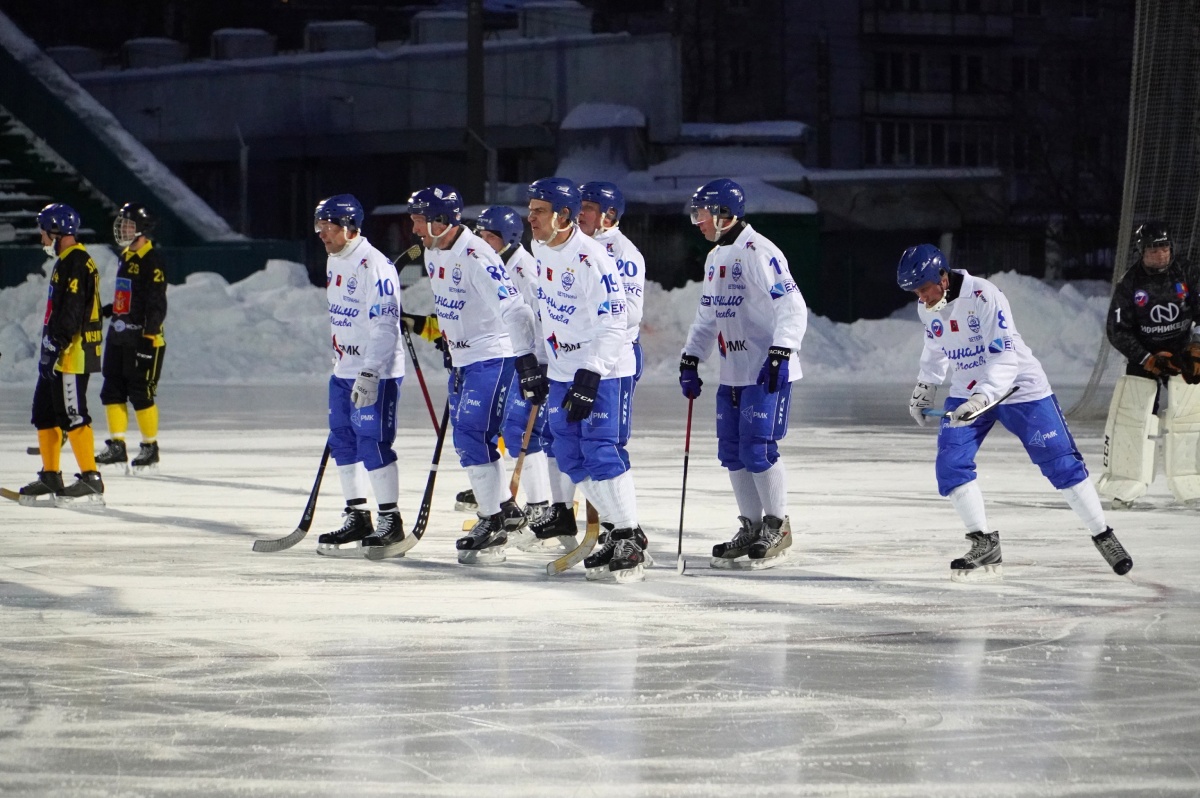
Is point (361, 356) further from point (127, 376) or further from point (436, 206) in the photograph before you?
point (127, 376)

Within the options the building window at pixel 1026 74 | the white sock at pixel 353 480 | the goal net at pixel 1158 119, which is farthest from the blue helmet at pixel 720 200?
the building window at pixel 1026 74

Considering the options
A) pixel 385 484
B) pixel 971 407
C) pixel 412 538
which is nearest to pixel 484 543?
pixel 412 538

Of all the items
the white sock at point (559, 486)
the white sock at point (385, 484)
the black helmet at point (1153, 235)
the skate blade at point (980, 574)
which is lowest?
the skate blade at point (980, 574)

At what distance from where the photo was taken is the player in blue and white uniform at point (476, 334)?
308 inches

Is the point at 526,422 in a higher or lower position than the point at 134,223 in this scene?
lower

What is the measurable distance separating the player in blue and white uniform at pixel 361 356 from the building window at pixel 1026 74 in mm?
44136

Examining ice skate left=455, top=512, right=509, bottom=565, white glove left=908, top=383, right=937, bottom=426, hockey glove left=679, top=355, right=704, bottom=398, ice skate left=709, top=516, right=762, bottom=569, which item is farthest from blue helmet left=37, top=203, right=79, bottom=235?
white glove left=908, top=383, right=937, bottom=426

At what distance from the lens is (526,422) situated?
8.76 metres

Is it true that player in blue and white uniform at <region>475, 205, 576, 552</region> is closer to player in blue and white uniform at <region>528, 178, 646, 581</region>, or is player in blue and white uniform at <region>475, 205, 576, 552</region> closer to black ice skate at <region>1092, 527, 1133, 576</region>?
player in blue and white uniform at <region>528, 178, 646, 581</region>

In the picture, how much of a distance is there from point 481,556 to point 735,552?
3.72ft

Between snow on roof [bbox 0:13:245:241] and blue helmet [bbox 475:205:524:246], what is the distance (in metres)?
23.5

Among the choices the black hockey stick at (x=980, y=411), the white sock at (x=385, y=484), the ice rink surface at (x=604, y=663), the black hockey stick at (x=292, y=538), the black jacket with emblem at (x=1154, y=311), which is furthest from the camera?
the black jacket with emblem at (x=1154, y=311)

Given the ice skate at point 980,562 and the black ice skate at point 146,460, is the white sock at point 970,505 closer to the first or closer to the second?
the ice skate at point 980,562

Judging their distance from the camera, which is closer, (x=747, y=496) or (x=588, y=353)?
(x=588, y=353)
